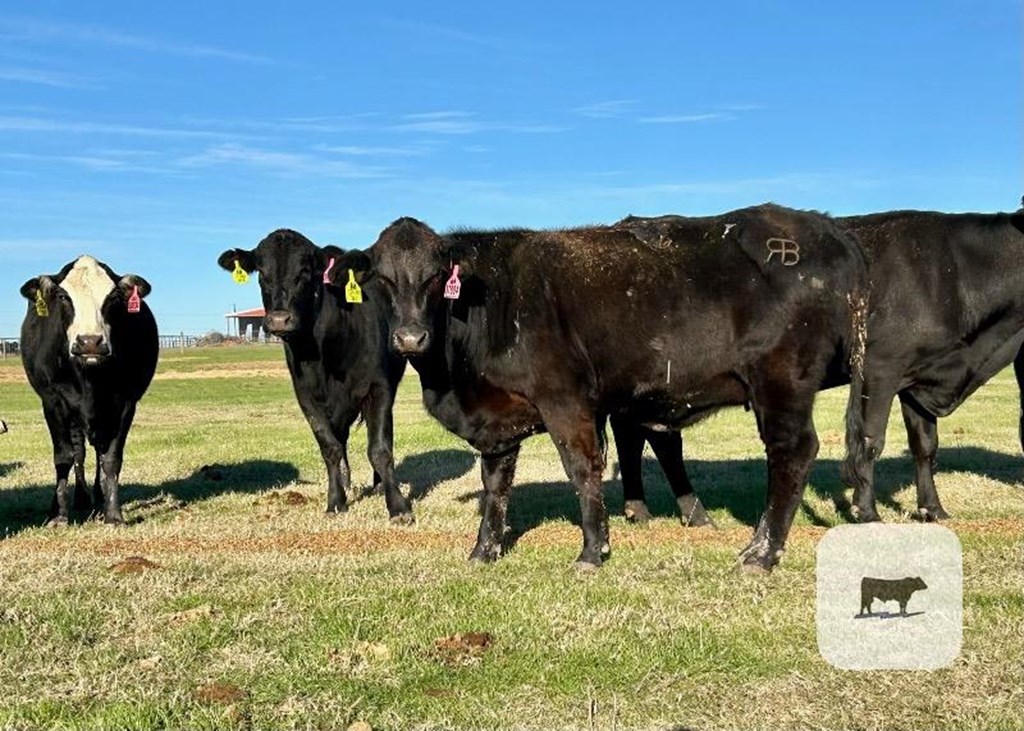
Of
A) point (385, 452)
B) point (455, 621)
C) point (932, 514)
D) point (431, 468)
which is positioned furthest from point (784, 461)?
point (431, 468)

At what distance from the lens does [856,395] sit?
833cm

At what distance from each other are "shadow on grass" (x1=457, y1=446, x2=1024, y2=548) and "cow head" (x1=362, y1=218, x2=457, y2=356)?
82.2 inches

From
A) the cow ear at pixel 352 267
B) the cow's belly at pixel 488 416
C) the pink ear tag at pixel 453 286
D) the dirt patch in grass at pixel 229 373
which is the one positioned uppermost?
the cow ear at pixel 352 267

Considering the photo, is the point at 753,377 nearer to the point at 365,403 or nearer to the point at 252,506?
the point at 365,403

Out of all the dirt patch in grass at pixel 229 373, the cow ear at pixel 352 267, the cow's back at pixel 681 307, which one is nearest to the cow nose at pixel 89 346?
the cow ear at pixel 352 267

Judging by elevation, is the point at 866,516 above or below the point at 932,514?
above

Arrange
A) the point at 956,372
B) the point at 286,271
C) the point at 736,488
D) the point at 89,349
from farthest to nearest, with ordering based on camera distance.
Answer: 1. the point at 736,488
2. the point at 286,271
3. the point at 89,349
4. the point at 956,372

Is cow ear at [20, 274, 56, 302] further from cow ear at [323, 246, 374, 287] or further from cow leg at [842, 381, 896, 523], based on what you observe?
cow leg at [842, 381, 896, 523]

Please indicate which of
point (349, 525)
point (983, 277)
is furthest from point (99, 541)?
point (983, 277)

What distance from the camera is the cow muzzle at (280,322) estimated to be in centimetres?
1049

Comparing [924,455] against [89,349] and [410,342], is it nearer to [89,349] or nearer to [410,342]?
[410,342]

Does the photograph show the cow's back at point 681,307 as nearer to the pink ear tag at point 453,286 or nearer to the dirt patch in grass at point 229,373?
the pink ear tag at point 453,286

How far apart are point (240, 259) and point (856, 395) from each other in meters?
6.17

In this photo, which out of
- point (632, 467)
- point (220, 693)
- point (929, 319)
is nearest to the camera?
point (220, 693)
